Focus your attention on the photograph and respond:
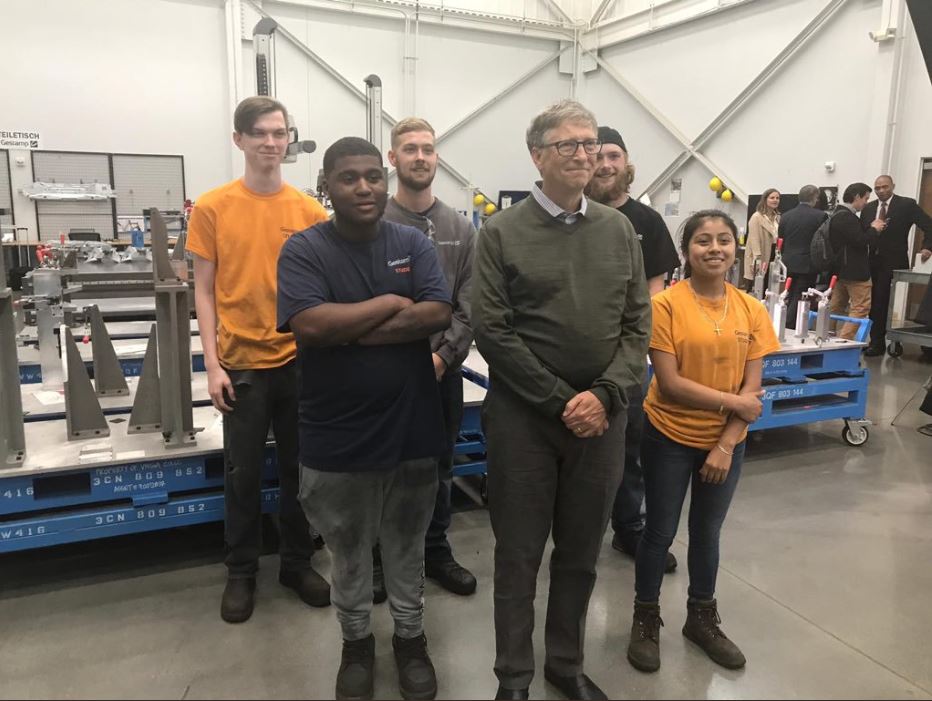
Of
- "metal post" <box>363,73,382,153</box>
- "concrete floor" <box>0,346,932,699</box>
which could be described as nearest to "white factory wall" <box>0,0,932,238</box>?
"metal post" <box>363,73,382,153</box>

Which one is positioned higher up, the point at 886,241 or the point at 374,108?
the point at 374,108

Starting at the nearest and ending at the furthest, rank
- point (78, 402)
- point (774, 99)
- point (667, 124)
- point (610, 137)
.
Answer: point (610, 137) < point (78, 402) < point (774, 99) < point (667, 124)

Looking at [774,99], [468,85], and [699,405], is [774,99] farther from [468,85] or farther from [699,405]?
[699,405]

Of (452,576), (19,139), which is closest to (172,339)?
(452,576)

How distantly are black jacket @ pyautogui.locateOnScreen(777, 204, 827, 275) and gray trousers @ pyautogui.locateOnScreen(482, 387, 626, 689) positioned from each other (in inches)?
222

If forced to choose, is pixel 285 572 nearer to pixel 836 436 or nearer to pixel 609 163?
pixel 609 163

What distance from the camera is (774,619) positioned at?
236cm

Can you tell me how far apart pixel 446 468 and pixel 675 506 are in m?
0.80

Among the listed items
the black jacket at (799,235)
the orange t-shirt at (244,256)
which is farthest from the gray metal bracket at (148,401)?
the black jacket at (799,235)

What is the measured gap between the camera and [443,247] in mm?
2305

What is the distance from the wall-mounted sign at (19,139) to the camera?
895 cm

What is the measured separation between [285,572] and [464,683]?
0.82 meters

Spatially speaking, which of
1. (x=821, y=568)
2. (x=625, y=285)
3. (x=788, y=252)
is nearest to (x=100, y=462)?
(x=625, y=285)

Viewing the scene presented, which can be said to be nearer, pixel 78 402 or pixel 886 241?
pixel 78 402
